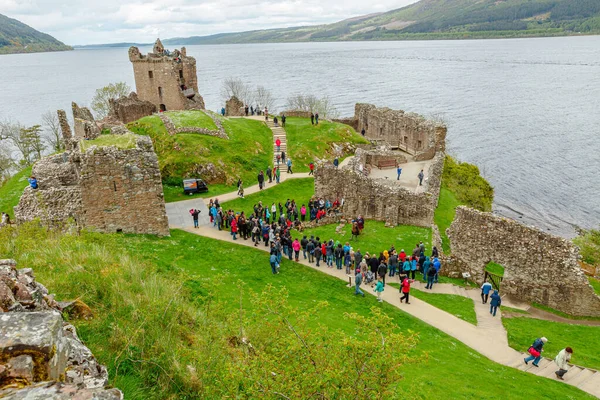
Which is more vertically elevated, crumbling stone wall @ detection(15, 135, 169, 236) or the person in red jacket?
crumbling stone wall @ detection(15, 135, 169, 236)

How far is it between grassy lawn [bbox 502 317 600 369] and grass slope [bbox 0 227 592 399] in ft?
8.13

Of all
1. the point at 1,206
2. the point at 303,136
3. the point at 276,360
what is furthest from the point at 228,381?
the point at 303,136

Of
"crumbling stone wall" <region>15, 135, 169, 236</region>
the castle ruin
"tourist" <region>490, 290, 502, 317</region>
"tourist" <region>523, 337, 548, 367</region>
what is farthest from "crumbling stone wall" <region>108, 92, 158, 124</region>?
"tourist" <region>523, 337, 548, 367</region>

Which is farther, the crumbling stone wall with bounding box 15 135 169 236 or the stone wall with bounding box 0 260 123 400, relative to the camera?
the crumbling stone wall with bounding box 15 135 169 236

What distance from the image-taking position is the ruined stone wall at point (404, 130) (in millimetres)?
47438

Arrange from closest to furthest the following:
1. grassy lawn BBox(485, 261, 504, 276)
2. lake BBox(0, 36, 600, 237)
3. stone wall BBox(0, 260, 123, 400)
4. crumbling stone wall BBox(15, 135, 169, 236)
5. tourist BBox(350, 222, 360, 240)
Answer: stone wall BBox(0, 260, 123, 400)
crumbling stone wall BBox(15, 135, 169, 236)
grassy lawn BBox(485, 261, 504, 276)
tourist BBox(350, 222, 360, 240)
lake BBox(0, 36, 600, 237)

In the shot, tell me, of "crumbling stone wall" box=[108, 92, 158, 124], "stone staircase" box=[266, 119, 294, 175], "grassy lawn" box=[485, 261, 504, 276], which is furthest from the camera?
"crumbling stone wall" box=[108, 92, 158, 124]

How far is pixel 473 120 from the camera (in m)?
99.4

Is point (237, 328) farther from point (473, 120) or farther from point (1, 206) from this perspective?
point (473, 120)

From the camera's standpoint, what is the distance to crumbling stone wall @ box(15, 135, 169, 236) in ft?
81.0

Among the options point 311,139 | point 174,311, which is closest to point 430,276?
point 174,311

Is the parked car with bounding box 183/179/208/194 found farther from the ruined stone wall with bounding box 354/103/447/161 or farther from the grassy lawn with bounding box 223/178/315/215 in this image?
the ruined stone wall with bounding box 354/103/447/161

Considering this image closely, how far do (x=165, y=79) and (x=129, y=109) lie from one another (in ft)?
19.7

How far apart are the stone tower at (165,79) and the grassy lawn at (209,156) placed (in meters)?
10.9
